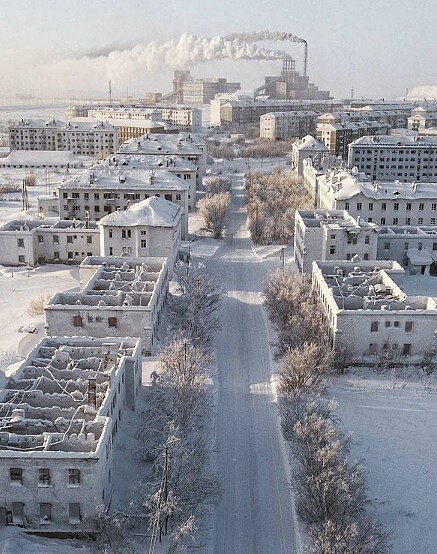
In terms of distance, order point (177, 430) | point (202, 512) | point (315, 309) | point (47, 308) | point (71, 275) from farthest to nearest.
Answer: point (71, 275), point (315, 309), point (47, 308), point (177, 430), point (202, 512)

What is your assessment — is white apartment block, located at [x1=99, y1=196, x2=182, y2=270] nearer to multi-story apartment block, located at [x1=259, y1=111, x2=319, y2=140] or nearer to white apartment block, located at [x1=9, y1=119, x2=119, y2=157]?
white apartment block, located at [x1=9, y1=119, x2=119, y2=157]

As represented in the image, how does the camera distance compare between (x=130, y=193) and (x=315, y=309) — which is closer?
(x=315, y=309)

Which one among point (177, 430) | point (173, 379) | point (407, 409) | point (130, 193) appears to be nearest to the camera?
point (177, 430)

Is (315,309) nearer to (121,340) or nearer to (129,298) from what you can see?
(129,298)

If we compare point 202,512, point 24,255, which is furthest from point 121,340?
point 24,255

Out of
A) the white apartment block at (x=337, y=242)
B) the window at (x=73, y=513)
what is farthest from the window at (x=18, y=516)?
the white apartment block at (x=337, y=242)

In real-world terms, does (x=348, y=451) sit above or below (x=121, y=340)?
below

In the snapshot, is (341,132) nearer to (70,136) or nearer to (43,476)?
(70,136)

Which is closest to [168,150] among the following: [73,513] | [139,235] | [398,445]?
[139,235]
